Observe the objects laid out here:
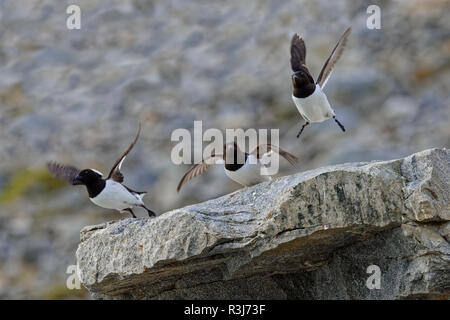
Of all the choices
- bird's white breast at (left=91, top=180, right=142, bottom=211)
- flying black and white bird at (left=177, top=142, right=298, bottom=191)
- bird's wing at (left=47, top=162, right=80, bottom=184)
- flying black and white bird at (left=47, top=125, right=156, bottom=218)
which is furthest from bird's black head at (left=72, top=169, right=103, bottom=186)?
flying black and white bird at (left=177, top=142, right=298, bottom=191)

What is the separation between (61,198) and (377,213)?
10.1 meters

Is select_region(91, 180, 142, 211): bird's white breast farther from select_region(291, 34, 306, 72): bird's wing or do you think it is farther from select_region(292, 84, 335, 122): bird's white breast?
select_region(291, 34, 306, 72): bird's wing

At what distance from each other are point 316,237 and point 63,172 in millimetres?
2459

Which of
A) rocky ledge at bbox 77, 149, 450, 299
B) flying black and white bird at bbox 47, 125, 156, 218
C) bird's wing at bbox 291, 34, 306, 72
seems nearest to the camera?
rocky ledge at bbox 77, 149, 450, 299

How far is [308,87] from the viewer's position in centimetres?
571

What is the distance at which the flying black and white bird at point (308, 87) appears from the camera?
18.7 feet

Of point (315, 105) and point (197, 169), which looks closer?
point (315, 105)

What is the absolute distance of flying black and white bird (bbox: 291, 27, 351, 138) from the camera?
570 centimetres

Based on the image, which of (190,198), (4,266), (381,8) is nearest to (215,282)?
(190,198)

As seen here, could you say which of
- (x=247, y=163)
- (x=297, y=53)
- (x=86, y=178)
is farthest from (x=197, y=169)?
(x=297, y=53)

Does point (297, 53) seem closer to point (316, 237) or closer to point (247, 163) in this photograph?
point (247, 163)

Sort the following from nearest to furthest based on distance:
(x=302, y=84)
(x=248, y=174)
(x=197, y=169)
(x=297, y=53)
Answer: (x=248, y=174), (x=302, y=84), (x=297, y=53), (x=197, y=169)

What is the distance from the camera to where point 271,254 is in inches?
193

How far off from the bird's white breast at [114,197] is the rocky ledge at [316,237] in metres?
0.54
